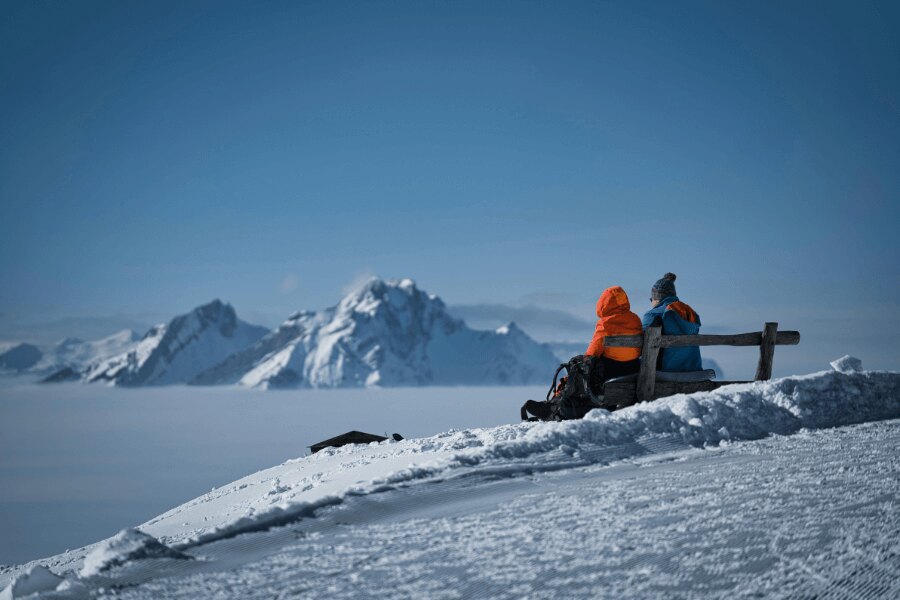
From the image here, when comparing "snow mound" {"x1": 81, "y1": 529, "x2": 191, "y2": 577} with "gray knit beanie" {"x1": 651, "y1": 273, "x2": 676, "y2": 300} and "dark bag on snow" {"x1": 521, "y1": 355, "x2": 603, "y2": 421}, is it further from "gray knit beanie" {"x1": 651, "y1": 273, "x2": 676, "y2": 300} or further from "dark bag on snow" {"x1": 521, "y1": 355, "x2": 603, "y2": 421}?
"gray knit beanie" {"x1": 651, "y1": 273, "x2": 676, "y2": 300}

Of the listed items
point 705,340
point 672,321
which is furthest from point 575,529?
point 705,340

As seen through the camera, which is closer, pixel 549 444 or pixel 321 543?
pixel 321 543

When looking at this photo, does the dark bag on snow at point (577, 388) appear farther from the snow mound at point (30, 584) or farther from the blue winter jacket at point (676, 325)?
the snow mound at point (30, 584)

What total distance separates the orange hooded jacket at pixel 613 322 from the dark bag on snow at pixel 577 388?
0.17 metres

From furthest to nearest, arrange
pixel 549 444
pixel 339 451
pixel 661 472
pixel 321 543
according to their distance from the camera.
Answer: pixel 339 451 < pixel 549 444 < pixel 661 472 < pixel 321 543

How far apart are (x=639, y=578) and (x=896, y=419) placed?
6123mm

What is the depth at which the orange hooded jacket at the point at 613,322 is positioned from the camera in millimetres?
8711

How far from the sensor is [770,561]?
3893 mm

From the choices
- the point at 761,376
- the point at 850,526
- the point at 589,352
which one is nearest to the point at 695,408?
the point at 589,352

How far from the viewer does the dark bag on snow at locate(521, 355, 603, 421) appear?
28.4ft

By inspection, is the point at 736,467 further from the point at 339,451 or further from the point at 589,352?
the point at 339,451

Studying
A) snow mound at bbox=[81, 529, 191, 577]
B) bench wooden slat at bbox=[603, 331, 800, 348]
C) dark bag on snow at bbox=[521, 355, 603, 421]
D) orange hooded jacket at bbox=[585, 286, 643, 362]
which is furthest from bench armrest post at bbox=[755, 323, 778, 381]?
snow mound at bbox=[81, 529, 191, 577]

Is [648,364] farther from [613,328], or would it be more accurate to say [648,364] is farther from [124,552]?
[124,552]

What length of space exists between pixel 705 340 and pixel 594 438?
3420mm
